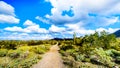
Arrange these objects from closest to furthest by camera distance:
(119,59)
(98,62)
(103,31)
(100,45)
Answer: (98,62) → (119,59) → (100,45) → (103,31)

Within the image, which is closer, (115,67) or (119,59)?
(115,67)

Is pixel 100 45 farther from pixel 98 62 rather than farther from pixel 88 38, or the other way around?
pixel 98 62

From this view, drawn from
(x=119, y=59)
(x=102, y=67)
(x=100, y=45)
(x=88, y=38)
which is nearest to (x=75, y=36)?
(x=88, y=38)

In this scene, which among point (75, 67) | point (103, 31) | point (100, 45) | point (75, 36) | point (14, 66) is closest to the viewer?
point (75, 67)

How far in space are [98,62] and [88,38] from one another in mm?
29915

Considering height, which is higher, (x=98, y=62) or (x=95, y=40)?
(x=95, y=40)

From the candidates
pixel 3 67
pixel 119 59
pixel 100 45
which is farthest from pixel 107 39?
pixel 3 67

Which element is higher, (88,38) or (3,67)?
(88,38)

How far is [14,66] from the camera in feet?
83.5

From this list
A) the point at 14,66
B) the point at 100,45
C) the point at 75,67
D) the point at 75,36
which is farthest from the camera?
the point at 75,36

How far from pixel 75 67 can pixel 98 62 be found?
560cm

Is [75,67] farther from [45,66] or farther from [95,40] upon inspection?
[95,40]

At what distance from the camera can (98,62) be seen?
27938 mm

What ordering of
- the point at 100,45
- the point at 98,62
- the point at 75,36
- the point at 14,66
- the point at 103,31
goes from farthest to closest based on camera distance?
the point at 75,36
the point at 103,31
the point at 100,45
the point at 98,62
the point at 14,66
